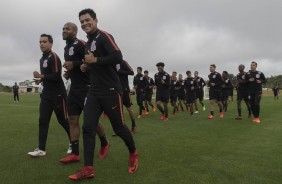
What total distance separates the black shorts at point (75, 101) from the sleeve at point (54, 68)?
506 mm

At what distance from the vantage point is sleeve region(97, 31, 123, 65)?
455 centimetres

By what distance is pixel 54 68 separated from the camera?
6094 mm

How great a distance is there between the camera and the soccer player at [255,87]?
498 inches

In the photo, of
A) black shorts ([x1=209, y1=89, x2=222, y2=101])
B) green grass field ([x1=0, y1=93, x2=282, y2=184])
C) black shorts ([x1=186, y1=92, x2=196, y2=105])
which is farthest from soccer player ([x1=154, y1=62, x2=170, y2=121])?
green grass field ([x1=0, y1=93, x2=282, y2=184])

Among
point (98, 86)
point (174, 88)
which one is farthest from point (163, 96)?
point (98, 86)

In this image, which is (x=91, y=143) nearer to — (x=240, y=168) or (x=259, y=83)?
(x=240, y=168)

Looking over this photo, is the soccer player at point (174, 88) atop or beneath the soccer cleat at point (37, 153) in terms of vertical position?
atop

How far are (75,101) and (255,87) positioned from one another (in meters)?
9.04

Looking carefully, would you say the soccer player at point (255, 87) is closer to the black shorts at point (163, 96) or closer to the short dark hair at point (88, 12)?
the black shorts at point (163, 96)

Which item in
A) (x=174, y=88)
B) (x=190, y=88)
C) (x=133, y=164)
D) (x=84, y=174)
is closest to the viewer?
(x=84, y=174)

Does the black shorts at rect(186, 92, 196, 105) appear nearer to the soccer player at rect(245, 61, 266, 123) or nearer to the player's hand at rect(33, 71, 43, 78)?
the soccer player at rect(245, 61, 266, 123)

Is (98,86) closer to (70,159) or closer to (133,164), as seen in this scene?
(133,164)

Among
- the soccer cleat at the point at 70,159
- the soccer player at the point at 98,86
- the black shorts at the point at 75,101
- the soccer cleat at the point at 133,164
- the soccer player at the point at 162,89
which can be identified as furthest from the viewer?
the soccer player at the point at 162,89

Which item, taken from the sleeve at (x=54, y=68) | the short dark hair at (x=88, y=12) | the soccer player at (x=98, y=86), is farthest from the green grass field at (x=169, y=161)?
the short dark hair at (x=88, y=12)
